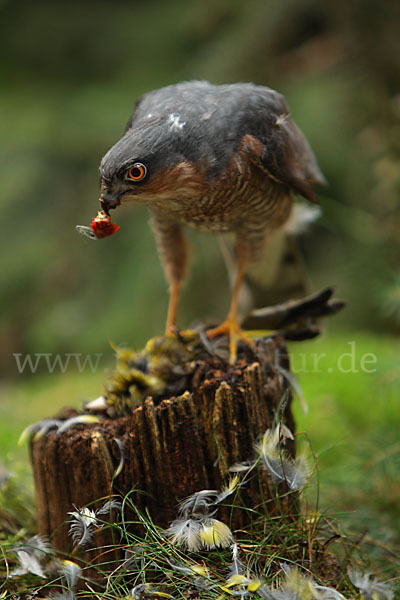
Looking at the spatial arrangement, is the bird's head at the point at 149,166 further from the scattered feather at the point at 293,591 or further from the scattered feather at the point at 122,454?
the scattered feather at the point at 293,591

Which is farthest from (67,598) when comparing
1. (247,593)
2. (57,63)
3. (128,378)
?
(57,63)

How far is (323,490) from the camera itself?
10.0ft

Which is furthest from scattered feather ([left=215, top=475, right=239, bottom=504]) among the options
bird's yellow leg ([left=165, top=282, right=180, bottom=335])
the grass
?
bird's yellow leg ([left=165, top=282, right=180, bottom=335])

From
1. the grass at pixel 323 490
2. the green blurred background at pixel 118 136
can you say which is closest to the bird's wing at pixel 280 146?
the grass at pixel 323 490

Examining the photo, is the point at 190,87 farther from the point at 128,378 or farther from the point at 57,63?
the point at 57,63

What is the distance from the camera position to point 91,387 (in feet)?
17.7

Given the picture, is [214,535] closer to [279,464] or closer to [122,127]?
[279,464]

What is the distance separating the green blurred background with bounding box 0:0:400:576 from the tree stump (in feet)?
6.57

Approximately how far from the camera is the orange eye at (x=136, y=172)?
6.31 ft

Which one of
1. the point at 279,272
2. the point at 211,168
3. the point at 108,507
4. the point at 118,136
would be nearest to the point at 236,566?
the point at 108,507

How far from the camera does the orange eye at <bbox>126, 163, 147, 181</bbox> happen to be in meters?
1.92

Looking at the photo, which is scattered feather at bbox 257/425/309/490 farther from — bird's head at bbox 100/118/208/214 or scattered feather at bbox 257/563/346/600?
bird's head at bbox 100/118/208/214

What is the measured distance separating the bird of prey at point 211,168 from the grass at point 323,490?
815 mm

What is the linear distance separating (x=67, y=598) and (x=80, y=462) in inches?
17.3
